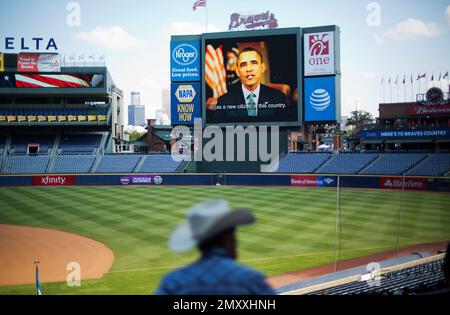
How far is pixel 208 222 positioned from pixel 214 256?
24cm

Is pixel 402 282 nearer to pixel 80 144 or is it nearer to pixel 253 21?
pixel 253 21

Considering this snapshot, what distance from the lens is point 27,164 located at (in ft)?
149

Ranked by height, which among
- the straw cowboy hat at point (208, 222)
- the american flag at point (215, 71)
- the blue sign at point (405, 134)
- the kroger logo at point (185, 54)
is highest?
the kroger logo at point (185, 54)

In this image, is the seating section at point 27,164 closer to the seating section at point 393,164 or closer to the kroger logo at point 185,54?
the kroger logo at point 185,54

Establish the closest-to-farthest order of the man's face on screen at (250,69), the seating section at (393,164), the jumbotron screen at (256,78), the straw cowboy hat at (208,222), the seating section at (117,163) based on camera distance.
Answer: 1. the straw cowboy hat at (208,222)
2. the seating section at (393,164)
3. the jumbotron screen at (256,78)
4. the man's face on screen at (250,69)
5. the seating section at (117,163)

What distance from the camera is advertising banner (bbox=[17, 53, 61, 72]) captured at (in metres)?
48.8

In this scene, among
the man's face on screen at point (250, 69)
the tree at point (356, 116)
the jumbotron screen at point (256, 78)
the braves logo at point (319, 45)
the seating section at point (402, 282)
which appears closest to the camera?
the seating section at point (402, 282)

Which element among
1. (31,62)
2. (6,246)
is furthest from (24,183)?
(6,246)

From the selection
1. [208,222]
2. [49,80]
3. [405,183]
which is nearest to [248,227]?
[208,222]

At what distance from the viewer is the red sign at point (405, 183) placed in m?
33.9

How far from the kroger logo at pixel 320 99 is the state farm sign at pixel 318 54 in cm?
177

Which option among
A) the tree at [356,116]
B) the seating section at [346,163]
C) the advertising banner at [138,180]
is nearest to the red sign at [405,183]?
the seating section at [346,163]

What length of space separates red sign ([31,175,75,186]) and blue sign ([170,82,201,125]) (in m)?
13.0
